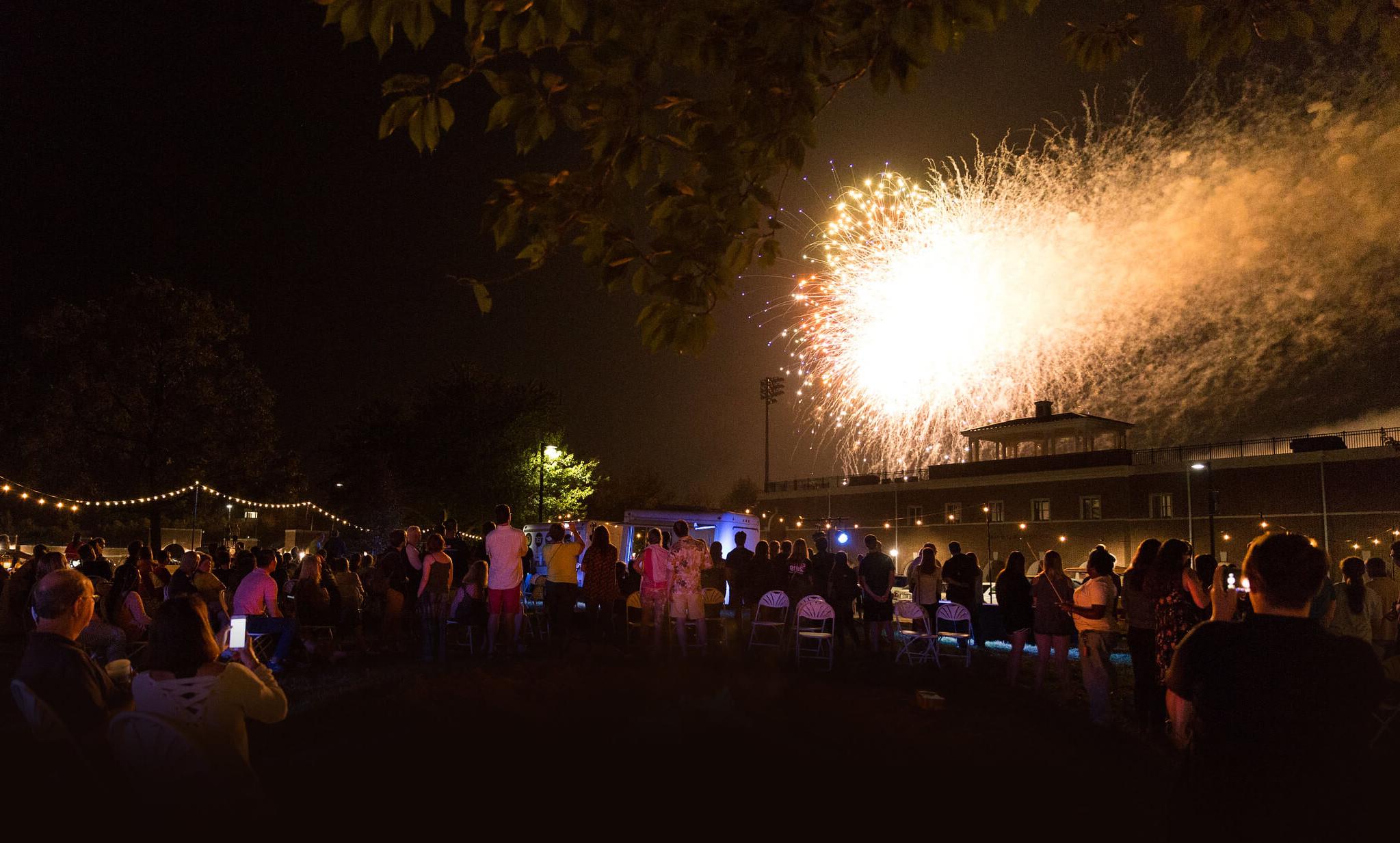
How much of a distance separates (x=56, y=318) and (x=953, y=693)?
30695mm

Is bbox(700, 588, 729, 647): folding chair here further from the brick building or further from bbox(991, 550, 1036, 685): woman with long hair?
the brick building

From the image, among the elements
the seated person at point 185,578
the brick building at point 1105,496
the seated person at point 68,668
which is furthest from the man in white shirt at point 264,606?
the brick building at point 1105,496

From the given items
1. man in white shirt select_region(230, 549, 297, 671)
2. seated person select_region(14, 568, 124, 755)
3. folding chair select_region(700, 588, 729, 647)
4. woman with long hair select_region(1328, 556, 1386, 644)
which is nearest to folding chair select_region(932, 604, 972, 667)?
folding chair select_region(700, 588, 729, 647)

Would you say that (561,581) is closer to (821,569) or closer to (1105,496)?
(821,569)

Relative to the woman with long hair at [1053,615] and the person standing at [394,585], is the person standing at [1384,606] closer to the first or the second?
the woman with long hair at [1053,615]

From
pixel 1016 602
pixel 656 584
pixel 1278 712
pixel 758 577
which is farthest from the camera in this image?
pixel 758 577

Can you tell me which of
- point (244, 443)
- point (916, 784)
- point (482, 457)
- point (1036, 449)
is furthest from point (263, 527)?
point (916, 784)

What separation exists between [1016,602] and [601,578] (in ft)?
17.4

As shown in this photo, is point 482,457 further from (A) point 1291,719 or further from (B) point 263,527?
(A) point 1291,719

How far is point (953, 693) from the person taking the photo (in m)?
9.80

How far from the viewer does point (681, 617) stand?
11781 mm

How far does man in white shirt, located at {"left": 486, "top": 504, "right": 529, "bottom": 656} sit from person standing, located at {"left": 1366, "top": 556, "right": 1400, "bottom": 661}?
863 centimetres

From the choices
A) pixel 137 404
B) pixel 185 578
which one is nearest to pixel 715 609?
pixel 185 578

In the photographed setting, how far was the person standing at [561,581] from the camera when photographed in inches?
477
